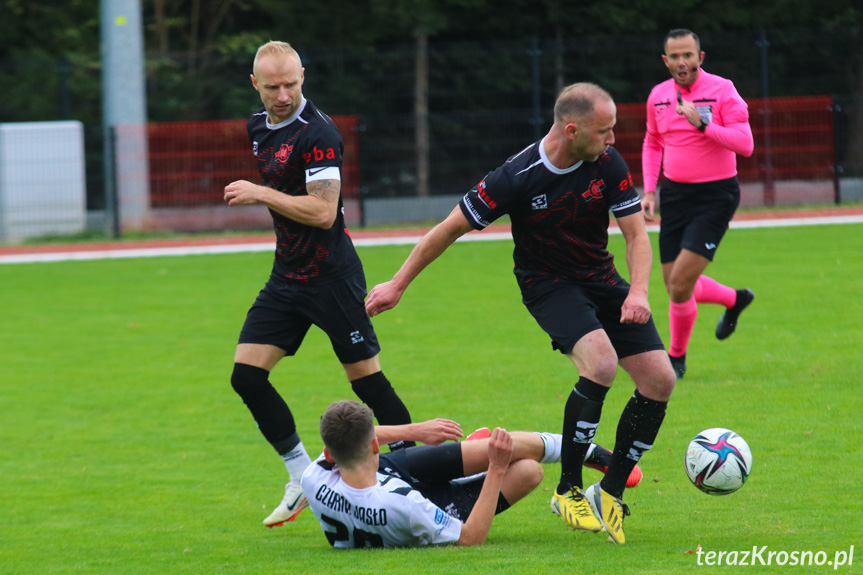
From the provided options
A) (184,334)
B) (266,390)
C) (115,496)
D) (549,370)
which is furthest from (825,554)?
(184,334)

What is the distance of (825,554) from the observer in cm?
417

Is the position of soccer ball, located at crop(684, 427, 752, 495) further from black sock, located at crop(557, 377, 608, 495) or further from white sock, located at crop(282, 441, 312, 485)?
white sock, located at crop(282, 441, 312, 485)

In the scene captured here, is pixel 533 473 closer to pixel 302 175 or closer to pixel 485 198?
pixel 485 198

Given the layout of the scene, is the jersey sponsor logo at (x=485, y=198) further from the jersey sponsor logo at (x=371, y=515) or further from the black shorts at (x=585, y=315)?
the jersey sponsor logo at (x=371, y=515)

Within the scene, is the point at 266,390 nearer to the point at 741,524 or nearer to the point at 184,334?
the point at 741,524

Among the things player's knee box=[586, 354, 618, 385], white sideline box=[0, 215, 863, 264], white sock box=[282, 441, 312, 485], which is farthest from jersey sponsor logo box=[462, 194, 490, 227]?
white sideline box=[0, 215, 863, 264]

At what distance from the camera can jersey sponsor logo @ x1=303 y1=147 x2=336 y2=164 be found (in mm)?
5195

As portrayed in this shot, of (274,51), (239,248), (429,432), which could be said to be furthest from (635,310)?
(239,248)

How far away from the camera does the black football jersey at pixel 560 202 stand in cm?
495

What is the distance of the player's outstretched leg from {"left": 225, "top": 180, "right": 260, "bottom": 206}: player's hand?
4.58 m

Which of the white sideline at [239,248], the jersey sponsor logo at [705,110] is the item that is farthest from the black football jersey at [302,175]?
the white sideline at [239,248]

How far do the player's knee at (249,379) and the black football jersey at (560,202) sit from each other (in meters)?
1.29

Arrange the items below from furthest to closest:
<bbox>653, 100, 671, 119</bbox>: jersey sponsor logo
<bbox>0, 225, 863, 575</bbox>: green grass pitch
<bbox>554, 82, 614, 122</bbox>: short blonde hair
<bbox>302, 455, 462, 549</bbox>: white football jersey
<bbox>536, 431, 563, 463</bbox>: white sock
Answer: <bbox>653, 100, 671, 119</bbox>: jersey sponsor logo < <bbox>536, 431, 563, 463</bbox>: white sock < <bbox>554, 82, 614, 122</bbox>: short blonde hair < <bbox>0, 225, 863, 575</bbox>: green grass pitch < <bbox>302, 455, 462, 549</bbox>: white football jersey

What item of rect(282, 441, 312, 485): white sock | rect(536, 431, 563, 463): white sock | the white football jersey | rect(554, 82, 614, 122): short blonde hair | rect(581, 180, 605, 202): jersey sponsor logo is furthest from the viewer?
rect(282, 441, 312, 485): white sock
